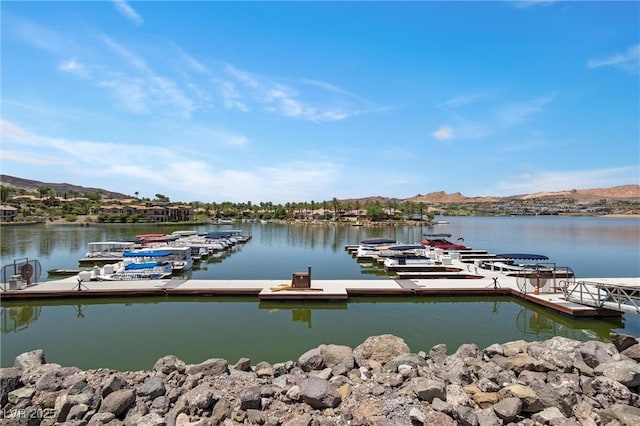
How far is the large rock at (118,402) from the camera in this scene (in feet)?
24.2

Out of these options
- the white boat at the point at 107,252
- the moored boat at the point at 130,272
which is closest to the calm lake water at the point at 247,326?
the moored boat at the point at 130,272

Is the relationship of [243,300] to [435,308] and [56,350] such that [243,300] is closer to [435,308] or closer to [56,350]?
[56,350]

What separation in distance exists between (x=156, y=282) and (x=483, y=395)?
19.1 m

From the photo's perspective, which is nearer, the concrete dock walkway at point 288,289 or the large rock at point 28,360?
the large rock at point 28,360

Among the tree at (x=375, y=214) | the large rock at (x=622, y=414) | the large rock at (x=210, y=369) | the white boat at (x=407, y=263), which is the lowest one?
the white boat at (x=407, y=263)

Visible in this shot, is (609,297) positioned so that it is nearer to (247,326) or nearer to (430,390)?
(430,390)

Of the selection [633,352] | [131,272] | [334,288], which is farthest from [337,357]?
[131,272]

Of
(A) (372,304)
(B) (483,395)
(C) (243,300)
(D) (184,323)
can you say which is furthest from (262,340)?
(B) (483,395)

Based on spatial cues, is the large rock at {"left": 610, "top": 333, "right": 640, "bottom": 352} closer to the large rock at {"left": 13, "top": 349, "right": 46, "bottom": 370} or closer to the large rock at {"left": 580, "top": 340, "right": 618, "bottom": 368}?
the large rock at {"left": 580, "top": 340, "right": 618, "bottom": 368}

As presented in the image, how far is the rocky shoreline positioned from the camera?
7.11 m

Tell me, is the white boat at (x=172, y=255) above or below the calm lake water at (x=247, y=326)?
above

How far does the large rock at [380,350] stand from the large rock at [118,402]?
5.71 meters

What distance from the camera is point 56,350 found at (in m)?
12.6

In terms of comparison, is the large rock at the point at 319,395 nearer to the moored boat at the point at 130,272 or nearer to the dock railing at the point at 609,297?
the dock railing at the point at 609,297
